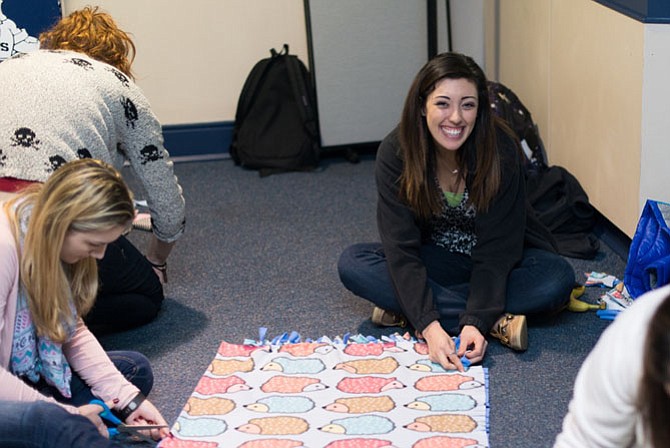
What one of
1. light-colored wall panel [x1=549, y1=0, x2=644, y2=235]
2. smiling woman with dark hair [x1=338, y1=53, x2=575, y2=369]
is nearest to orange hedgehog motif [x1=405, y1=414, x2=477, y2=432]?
smiling woman with dark hair [x1=338, y1=53, x2=575, y2=369]

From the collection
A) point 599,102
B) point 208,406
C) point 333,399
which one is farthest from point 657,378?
point 599,102

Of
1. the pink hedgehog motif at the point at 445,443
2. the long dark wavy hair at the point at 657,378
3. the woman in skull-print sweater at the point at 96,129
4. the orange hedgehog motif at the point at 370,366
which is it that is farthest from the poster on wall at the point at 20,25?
the long dark wavy hair at the point at 657,378

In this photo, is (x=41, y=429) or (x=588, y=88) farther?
(x=588, y=88)

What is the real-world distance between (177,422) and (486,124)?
1.00 m

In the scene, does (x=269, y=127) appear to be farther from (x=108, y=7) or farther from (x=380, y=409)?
(x=380, y=409)

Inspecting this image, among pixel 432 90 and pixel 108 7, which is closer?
pixel 432 90

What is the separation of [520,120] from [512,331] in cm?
127

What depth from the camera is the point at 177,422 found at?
7.23 ft

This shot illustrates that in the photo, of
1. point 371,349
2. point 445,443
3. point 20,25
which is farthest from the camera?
point 20,25

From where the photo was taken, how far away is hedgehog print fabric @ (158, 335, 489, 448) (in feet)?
6.97

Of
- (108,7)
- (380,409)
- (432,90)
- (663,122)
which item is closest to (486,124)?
(432,90)

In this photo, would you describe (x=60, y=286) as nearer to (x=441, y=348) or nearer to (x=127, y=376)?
(x=127, y=376)

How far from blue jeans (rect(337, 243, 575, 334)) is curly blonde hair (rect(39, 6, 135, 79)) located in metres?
0.77

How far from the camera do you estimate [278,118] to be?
4227 mm
